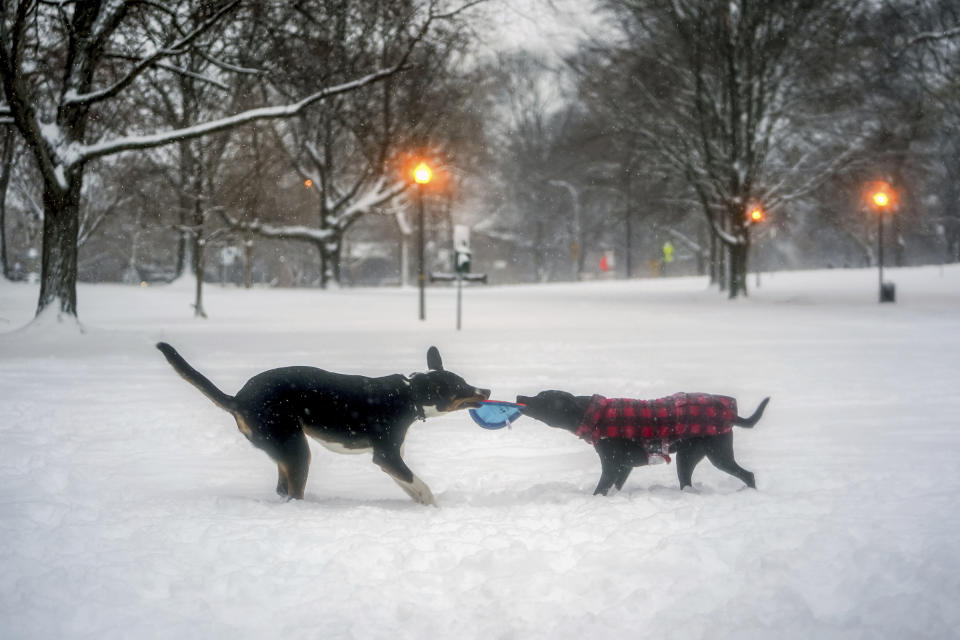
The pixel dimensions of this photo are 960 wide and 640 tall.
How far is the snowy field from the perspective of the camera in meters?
3.40

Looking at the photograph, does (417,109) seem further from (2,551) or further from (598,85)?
(2,551)

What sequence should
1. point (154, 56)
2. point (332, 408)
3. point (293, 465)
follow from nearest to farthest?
point (332, 408), point (293, 465), point (154, 56)

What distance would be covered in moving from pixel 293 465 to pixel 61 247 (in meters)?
11.8

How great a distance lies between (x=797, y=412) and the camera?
27.2 ft

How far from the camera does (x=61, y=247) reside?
1450 centimetres

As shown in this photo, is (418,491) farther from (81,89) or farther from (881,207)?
(881,207)

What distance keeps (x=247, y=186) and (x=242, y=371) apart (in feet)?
54.0

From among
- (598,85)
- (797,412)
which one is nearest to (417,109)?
(598,85)

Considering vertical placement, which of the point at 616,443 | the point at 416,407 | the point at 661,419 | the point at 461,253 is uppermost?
the point at 461,253

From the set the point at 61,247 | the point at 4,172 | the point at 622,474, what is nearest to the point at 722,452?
the point at 622,474

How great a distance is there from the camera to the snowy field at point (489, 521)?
340 centimetres

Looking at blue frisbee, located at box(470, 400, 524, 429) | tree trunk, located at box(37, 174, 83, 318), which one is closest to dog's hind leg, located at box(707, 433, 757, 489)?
blue frisbee, located at box(470, 400, 524, 429)

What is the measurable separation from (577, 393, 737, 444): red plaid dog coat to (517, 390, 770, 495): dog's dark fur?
0.19ft

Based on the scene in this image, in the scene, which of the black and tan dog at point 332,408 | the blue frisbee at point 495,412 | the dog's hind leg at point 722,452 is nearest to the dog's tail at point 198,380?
the black and tan dog at point 332,408
